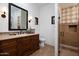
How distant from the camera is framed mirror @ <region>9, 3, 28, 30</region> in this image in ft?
11.3

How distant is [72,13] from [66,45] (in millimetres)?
1350

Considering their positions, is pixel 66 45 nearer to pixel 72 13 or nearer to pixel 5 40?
pixel 72 13

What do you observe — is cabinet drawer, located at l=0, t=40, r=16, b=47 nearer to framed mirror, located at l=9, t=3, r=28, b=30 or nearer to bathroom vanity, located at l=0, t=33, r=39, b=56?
bathroom vanity, located at l=0, t=33, r=39, b=56

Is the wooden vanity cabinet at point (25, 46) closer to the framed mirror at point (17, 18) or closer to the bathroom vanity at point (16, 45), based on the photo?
the bathroom vanity at point (16, 45)

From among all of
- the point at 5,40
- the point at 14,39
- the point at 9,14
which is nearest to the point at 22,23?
the point at 9,14

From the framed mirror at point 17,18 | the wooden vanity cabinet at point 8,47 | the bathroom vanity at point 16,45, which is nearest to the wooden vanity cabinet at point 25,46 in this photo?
the bathroom vanity at point 16,45

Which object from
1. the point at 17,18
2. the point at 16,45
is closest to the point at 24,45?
the point at 16,45

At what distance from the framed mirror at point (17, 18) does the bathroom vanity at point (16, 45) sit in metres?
0.70

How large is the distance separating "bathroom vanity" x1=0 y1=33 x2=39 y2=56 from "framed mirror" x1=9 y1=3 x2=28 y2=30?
0.70m

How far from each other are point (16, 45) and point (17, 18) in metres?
1.42

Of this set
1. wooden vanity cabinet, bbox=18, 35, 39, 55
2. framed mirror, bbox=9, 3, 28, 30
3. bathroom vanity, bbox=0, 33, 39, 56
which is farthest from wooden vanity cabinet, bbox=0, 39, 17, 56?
framed mirror, bbox=9, 3, 28, 30

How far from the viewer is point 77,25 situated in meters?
4.15

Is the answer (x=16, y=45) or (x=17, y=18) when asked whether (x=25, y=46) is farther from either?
(x=17, y=18)

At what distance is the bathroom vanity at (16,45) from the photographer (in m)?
2.22
